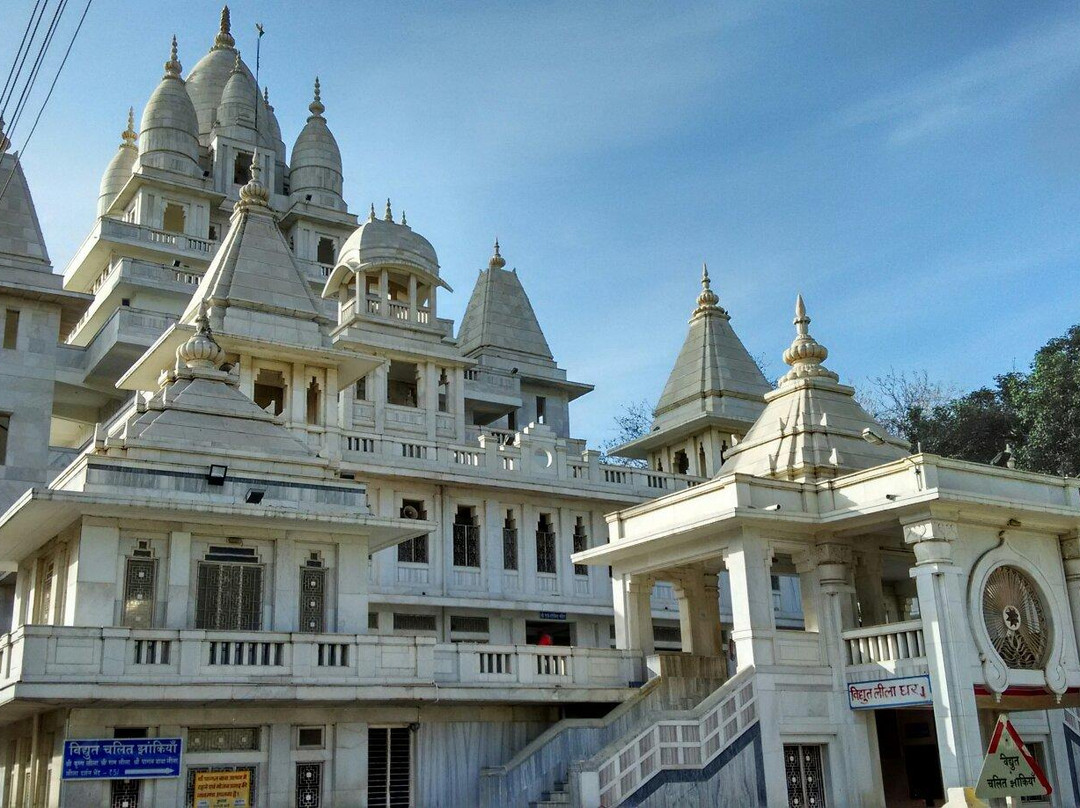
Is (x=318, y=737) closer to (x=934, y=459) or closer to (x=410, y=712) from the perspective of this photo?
(x=410, y=712)

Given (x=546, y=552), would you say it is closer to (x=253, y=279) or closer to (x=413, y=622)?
(x=413, y=622)

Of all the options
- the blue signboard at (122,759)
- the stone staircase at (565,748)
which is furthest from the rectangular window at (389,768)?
the blue signboard at (122,759)

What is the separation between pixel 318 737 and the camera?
24.7 meters

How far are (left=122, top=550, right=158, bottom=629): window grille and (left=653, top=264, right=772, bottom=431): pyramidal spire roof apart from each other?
1020 inches

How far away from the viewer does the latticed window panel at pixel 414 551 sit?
35.6 meters

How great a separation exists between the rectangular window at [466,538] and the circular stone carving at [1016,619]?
15.2m

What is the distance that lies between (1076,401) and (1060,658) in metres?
23.7

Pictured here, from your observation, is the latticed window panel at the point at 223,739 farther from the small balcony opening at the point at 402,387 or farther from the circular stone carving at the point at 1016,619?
the small balcony opening at the point at 402,387

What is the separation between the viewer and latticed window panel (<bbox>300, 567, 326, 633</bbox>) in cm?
2519

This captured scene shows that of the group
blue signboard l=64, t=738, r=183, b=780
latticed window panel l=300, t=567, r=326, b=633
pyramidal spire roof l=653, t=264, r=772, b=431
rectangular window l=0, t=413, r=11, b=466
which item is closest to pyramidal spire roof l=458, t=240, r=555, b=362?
pyramidal spire roof l=653, t=264, r=772, b=431

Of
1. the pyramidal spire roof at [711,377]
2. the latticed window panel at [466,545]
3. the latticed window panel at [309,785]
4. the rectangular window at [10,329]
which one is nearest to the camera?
the latticed window panel at [309,785]

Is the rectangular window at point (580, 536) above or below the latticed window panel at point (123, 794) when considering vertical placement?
above

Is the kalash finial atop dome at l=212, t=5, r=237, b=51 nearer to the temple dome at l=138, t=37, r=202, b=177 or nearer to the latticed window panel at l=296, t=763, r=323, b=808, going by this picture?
the temple dome at l=138, t=37, r=202, b=177

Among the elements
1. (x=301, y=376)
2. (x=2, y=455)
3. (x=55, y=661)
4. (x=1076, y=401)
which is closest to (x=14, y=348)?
(x=2, y=455)
